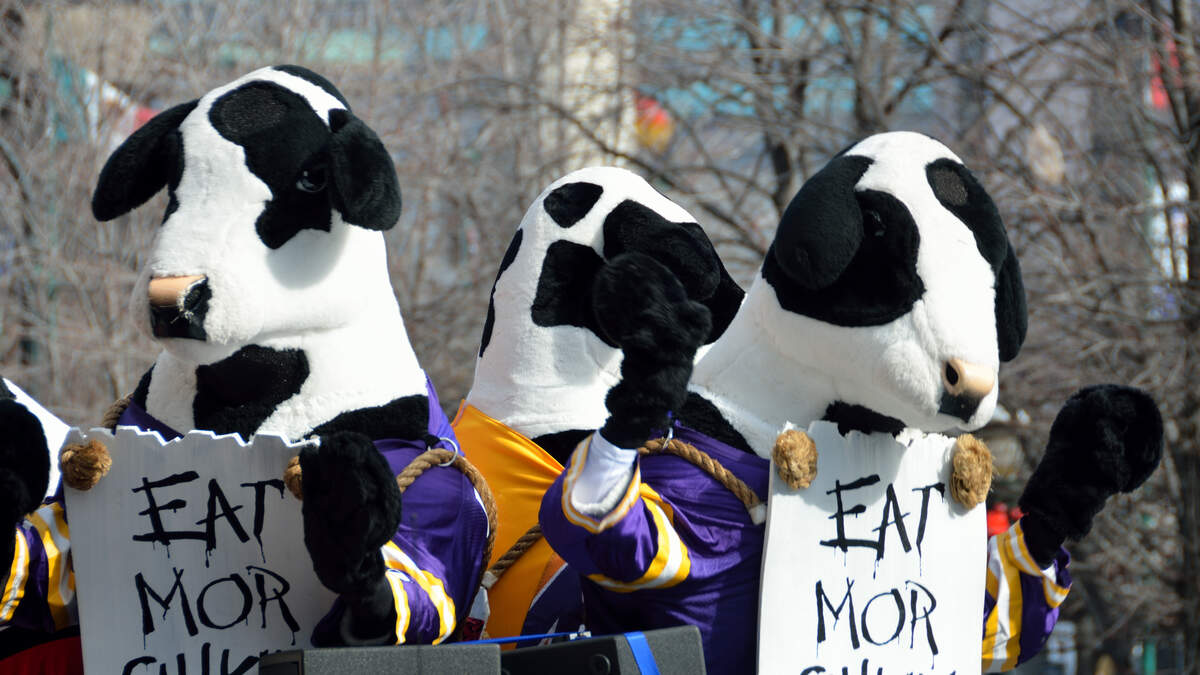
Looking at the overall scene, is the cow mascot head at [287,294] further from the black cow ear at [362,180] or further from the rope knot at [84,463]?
the rope knot at [84,463]

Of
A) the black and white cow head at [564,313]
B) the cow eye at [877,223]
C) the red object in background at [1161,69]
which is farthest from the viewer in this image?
the red object in background at [1161,69]

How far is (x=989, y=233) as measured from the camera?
2.44 meters

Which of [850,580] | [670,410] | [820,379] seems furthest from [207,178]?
[850,580]

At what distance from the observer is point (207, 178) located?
2.38 m

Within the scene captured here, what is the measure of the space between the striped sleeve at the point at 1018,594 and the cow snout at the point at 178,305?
5.09 feet

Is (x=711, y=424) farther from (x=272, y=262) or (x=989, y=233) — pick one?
(x=272, y=262)

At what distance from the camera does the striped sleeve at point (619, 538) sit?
215cm

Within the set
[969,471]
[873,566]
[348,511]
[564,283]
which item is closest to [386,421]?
[348,511]

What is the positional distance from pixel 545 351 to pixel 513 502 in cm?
34

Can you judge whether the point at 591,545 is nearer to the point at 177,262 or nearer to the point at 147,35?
the point at 177,262

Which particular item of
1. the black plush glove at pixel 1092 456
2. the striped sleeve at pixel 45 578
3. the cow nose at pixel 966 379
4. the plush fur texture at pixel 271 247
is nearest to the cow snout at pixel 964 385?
the cow nose at pixel 966 379

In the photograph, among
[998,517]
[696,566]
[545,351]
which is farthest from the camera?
[998,517]

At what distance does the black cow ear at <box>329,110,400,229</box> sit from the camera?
2.37 m

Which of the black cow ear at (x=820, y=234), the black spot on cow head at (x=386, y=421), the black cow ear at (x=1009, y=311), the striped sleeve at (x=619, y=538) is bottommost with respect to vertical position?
the striped sleeve at (x=619, y=538)
